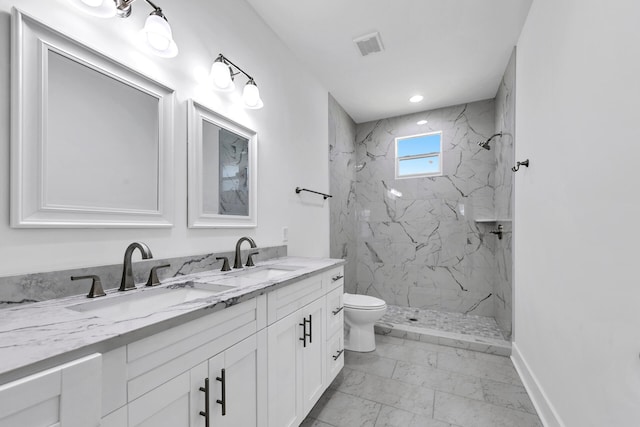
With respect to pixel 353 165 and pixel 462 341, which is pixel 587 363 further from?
pixel 353 165

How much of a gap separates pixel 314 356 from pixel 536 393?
1.46 m

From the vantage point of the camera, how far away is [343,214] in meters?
3.53

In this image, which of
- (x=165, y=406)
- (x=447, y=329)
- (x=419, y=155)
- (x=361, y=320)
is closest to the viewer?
(x=165, y=406)

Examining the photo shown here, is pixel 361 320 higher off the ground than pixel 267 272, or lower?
lower

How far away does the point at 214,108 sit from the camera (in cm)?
161

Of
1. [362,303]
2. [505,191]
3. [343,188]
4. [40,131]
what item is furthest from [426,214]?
[40,131]

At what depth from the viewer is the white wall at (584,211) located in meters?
0.89

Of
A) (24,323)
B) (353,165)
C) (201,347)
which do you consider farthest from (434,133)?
(24,323)

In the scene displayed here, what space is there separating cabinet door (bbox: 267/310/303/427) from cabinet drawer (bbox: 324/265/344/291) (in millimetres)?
400

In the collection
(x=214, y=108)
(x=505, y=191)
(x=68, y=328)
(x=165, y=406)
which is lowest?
(x=165, y=406)

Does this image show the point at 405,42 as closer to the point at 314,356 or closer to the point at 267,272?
the point at 267,272

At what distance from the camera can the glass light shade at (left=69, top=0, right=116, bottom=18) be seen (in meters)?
1.00

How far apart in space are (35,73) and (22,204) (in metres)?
0.44

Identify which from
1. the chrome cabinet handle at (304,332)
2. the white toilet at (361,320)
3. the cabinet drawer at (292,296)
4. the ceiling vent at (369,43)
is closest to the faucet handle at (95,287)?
the cabinet drawer at (292,296)
